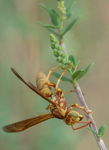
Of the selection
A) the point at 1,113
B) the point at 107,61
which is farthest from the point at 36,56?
the point at 107,61

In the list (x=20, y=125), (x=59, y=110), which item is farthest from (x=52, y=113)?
(x=20, y=125)

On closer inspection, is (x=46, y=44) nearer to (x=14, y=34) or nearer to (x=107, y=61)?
(x=14, y=34)

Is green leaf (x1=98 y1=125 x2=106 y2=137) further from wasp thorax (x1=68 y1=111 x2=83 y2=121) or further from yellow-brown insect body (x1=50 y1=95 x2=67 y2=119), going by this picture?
yellow-brown insect body (x1=50 y1=95 x2=67 y2=119)

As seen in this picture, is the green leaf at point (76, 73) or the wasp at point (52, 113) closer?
the green leaf at point (76, 73)

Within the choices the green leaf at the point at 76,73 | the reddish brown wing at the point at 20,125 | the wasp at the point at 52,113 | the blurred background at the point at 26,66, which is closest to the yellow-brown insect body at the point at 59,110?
the wasp at the point at 52,113

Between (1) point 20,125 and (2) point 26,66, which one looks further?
(2) point 26,66

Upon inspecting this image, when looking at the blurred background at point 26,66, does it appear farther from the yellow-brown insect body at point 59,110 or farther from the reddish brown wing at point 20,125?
the reddish brown wing at point 20,125

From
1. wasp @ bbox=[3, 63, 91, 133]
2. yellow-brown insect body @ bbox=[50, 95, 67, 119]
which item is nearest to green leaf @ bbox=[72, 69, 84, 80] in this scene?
wasp @ bbox=[3, 63, 91, 133]

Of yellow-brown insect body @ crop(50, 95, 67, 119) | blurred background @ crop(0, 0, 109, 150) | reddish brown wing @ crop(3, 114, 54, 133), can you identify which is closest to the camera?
reddish brown wing @ crop(3, 114, 54, 133)

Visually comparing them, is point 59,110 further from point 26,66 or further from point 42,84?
point 26,66

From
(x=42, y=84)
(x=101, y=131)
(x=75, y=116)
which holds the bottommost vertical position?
(x=101, y=131)

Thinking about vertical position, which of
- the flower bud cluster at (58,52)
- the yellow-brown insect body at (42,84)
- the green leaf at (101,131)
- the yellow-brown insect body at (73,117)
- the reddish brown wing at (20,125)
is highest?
the yellow-brown insect body at (42,84)
